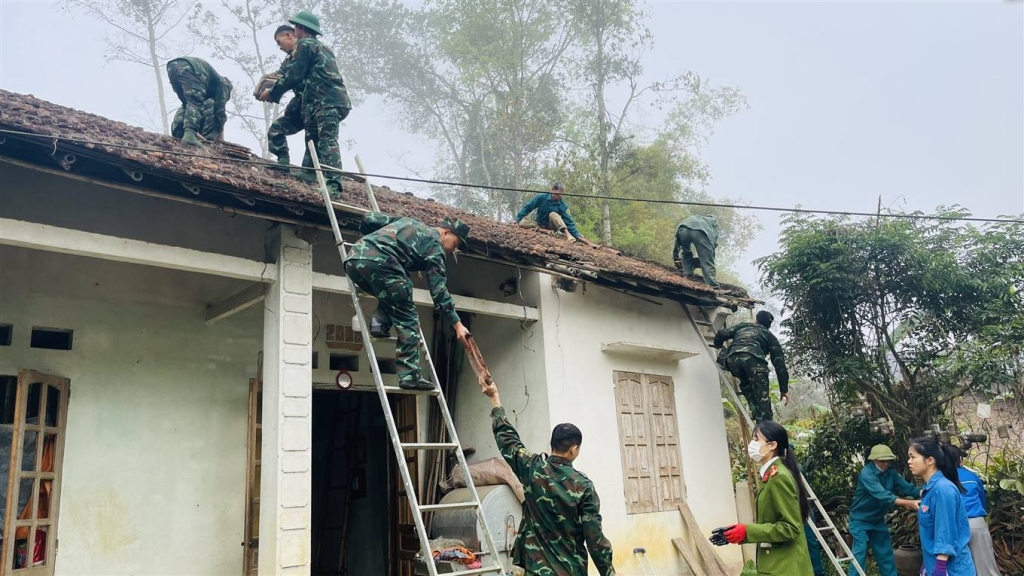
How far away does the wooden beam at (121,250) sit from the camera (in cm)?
468

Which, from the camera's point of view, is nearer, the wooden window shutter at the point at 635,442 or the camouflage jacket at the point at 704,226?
the wooden window shutter at the point at 635,442

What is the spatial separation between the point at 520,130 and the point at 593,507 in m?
21.7

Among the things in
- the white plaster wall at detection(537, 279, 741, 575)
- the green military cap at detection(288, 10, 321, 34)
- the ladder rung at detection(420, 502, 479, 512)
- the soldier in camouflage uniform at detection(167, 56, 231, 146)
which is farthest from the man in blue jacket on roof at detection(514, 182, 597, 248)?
the ladder rung at detection(420, 502, 479, 512)

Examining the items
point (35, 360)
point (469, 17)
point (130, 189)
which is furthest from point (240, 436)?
point (469, 17)

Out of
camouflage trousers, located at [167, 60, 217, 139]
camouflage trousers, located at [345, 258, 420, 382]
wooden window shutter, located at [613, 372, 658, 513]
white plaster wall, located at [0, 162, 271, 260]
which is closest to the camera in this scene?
camouflage trousers, located at [345, 258, 420, 382]

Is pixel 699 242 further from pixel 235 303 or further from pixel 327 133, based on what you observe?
pixel 235 303

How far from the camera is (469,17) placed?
26.5 metres

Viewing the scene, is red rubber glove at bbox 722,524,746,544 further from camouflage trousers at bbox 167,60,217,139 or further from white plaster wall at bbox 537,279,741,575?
camouflage trousers at bbox 167,60,217,139

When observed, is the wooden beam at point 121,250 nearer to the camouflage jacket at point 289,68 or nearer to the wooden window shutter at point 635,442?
the camouflage jacket at point 289,68

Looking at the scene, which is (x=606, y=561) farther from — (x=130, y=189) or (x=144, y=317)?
(x=144, y=317)

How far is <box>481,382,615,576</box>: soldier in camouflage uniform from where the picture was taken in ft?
12.6

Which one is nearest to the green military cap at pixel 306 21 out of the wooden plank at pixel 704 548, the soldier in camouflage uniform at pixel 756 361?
the soldier in camouflage uniform at pixel 756 361

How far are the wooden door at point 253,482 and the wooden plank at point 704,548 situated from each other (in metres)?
4.58

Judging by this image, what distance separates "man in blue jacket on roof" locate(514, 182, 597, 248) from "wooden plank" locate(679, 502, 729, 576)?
160 inches
